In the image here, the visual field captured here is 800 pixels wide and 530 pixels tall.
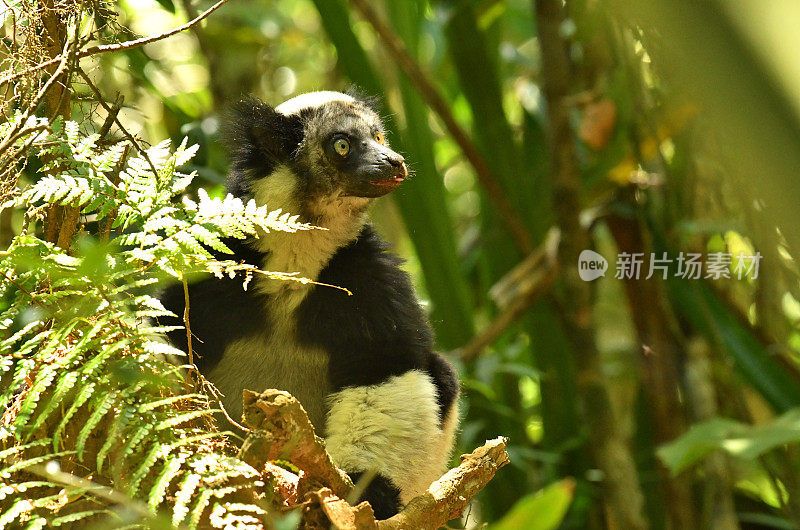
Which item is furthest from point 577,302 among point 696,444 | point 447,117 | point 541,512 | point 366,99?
point 541,512

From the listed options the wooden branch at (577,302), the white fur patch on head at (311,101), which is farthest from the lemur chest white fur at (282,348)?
the wooden branch at (577,302)

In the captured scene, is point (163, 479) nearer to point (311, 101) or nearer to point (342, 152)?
point (342, 152)

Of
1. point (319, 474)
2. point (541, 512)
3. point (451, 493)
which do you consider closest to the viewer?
A: point (541, 512)

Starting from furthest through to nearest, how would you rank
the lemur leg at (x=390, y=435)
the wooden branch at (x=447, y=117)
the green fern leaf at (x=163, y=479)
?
the wooden branch at (x=447, y=117), the lemur leg at (x=390, y=435), the green fern leaf at (x=163, y=479)

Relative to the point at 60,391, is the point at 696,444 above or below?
below

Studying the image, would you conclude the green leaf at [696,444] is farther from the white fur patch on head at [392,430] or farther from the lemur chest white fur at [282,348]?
the lemur chest white fur at [282,348]

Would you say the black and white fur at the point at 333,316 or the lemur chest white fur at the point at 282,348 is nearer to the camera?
the black and white fur at the point at 333,316

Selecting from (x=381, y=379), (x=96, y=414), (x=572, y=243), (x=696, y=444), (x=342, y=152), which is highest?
(x=342, y=152)

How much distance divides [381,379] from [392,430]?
193 mm

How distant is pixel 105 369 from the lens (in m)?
1.57

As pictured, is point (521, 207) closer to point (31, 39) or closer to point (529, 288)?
point (529, 288)

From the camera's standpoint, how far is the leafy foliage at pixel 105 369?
58.1 inches

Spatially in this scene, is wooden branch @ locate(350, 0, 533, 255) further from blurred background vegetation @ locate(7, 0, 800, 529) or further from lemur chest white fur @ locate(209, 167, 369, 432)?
lemur chest white fur @ locate(209, 167, 369, 432)

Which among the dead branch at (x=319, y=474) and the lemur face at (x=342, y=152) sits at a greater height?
the lemur face at (x=342, y=152)
